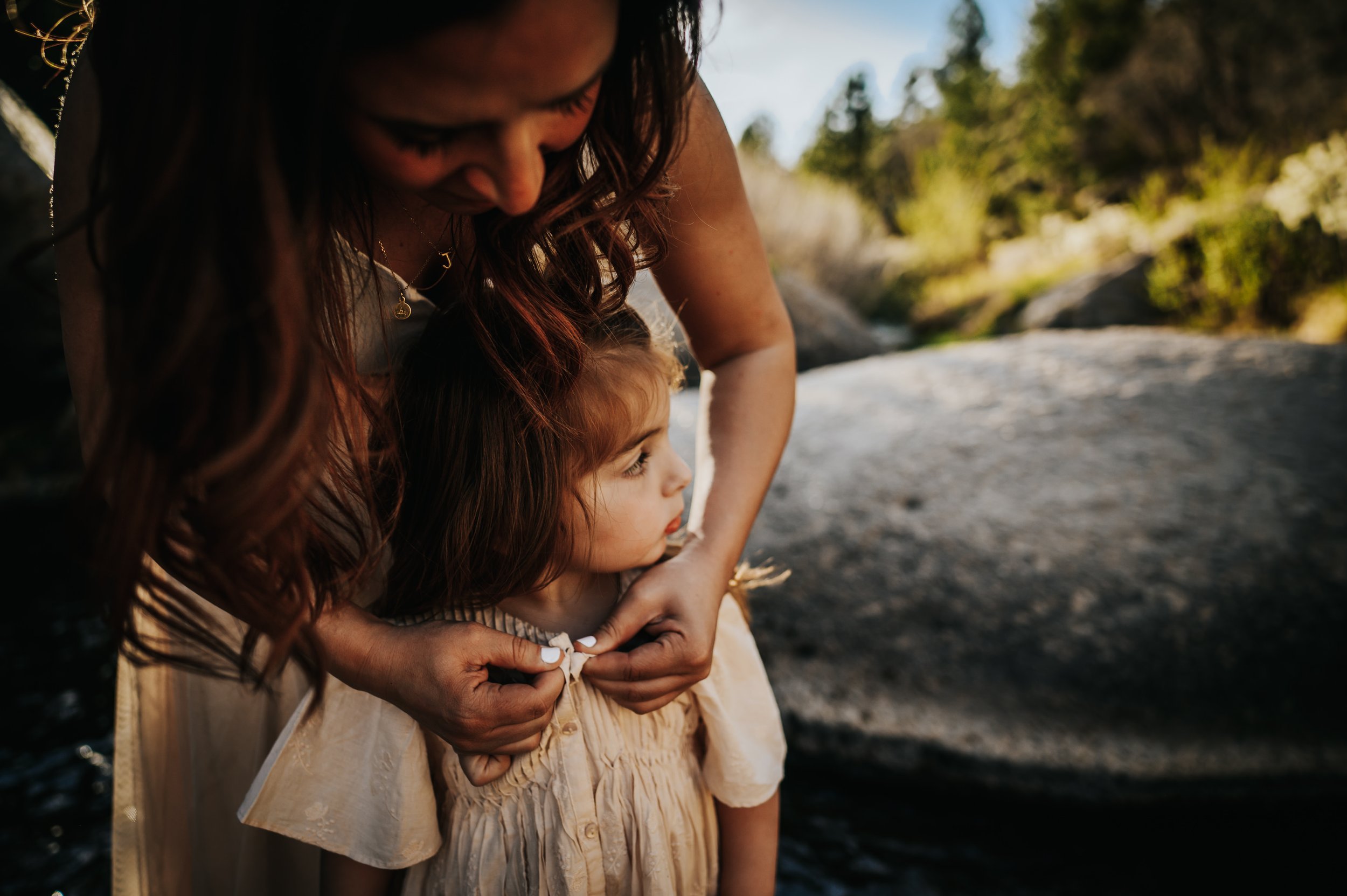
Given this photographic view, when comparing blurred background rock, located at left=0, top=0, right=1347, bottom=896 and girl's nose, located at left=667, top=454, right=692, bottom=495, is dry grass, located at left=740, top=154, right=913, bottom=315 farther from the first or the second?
girl's nose, located at left=667, top=454, right=692, bottom=495

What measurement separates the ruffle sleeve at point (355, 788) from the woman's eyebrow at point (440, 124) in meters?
0.90

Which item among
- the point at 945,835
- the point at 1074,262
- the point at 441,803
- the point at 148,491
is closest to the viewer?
the point at 148,491

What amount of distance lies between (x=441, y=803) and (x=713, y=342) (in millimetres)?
1014

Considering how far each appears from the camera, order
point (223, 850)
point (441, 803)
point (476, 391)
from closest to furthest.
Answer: point (476, 391), point (441, 803), point (223, 850)

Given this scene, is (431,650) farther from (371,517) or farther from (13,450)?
(13,450)

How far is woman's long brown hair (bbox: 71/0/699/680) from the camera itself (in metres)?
0.69

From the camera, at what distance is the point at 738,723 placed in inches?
52.1

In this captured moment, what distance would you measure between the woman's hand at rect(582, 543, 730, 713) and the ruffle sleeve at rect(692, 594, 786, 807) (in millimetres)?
103

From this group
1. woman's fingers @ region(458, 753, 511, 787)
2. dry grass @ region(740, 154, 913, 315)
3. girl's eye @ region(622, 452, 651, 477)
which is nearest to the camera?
woman's fingers @ region(458, 753, 511, 787)

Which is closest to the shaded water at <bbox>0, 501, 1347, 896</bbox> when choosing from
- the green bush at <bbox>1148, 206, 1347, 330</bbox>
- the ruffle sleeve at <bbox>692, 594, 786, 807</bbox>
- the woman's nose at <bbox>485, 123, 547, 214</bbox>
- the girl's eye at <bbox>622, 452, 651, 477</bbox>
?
the ruffle sleeve at <bbox>692, 594, 786, 807</bbox>

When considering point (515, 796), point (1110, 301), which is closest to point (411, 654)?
point (515, 796)

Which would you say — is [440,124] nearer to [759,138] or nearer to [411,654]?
[411,654]

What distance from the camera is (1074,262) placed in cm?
1121

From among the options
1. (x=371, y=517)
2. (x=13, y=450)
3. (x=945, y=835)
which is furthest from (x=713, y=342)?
(x=13, y=450)
